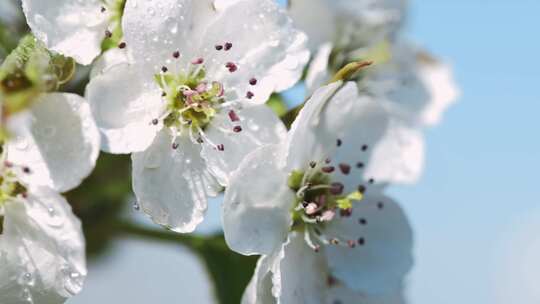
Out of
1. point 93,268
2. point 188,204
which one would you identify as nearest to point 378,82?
point 188,204

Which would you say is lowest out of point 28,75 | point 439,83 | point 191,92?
point 439,83

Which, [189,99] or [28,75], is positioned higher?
[28,75]

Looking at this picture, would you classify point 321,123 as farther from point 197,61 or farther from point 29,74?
point 29,74

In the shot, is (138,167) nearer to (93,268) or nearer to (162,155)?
(162,155)

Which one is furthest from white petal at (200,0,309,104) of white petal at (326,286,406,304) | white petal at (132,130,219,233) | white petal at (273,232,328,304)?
white petal at (326,286,406,304)

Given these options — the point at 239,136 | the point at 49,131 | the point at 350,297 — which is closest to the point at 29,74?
A: the point at 49,131

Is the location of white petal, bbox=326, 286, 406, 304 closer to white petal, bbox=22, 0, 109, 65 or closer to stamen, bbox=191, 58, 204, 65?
stamen, bbox=191, 58, 204, 65
